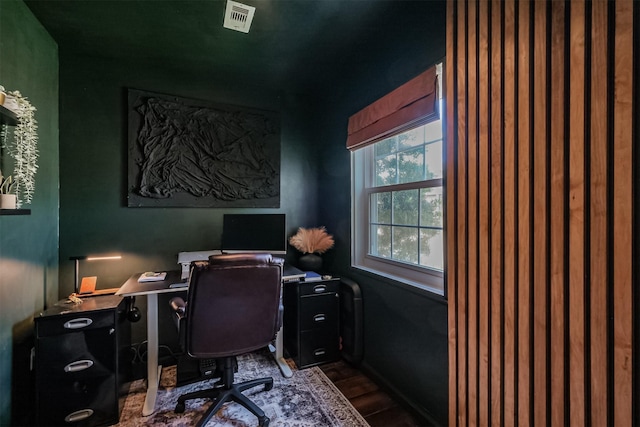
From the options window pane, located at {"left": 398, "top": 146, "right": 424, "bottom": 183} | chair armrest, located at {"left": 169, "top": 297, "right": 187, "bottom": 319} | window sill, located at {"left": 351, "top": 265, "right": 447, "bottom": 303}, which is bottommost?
chair armrest, located at {"left": 169, "top": 297, "right": 187, "bottom": 319}

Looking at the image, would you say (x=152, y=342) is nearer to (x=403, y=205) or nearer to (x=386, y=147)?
(x=403, y=205)

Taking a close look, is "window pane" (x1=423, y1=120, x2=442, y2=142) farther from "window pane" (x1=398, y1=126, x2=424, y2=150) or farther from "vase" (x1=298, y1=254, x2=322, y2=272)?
"vase" (x1=298, y1=254, x2=322, y2=272)

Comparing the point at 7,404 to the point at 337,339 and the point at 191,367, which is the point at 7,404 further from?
the point at 337,339

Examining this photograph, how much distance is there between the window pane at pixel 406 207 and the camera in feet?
6.46

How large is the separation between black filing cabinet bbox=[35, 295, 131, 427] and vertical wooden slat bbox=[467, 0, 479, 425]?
2.06 m

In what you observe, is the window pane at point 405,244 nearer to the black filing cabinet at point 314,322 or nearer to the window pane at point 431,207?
the window pane at point 431,207

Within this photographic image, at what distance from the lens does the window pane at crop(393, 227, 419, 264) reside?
1.99m

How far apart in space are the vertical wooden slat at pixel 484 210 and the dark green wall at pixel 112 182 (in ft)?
7.18

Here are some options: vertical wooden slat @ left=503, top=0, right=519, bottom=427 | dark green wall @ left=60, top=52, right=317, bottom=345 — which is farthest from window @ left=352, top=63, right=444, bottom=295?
dark green wall @ left=60, top=52, right=317, bottom=345

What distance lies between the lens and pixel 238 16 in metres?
1.81
